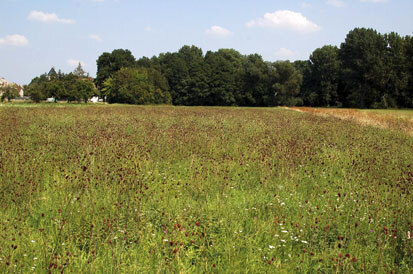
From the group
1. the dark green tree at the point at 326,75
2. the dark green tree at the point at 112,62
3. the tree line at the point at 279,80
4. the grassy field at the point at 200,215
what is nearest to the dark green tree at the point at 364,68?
the tree line at the point at 279,80

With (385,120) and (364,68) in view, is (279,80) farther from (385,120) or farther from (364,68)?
(385,120)

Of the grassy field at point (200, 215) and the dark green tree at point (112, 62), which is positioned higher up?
the dark green tree at point (112, 62)

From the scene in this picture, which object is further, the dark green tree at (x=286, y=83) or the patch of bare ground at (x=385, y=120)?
the dark green tree at (x=286, y=83)

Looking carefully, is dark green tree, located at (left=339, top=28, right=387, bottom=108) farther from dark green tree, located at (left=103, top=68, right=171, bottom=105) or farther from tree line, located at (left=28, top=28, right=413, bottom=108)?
dark green tree, located at (left=103, top=68, right=171, bottom=105)

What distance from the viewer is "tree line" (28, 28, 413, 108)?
60.8 meters

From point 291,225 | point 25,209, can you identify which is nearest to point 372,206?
point 291,225

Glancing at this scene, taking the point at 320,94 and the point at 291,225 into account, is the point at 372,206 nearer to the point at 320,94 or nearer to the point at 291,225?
the point at 291,225

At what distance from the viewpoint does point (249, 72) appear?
79.6m

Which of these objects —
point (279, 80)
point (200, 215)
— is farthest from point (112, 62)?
point (200, 215)

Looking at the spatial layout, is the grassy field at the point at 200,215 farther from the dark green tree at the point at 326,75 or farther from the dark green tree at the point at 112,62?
the dark green tree at the point at 112,62

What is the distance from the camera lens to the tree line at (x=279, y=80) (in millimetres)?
60781

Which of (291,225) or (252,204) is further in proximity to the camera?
(252,204)

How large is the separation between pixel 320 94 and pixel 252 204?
75245 millimetres

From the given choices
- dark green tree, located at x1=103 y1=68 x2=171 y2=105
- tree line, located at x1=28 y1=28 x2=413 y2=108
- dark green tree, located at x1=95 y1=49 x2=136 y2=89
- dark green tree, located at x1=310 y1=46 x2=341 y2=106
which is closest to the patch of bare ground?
tree line, located at x1=28 y1=28 x2=413 y2=108
